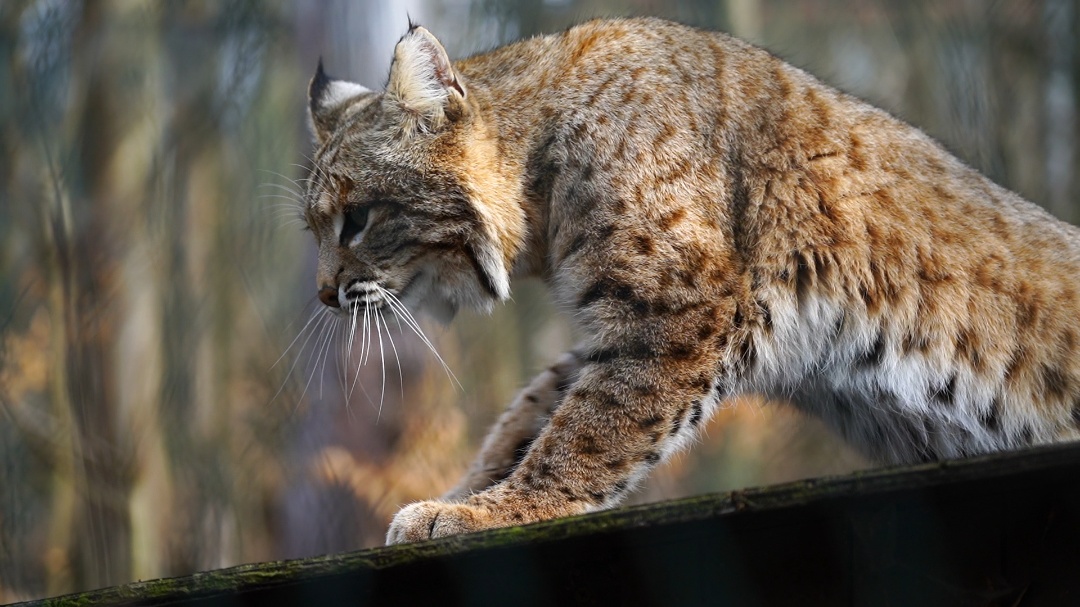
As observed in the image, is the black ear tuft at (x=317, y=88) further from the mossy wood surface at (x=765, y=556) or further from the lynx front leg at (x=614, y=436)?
the mossy wood surface at (x=765, y=556)

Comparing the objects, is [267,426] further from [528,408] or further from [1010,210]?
[1010,210]

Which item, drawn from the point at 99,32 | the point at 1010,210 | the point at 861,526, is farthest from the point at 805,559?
the point at 99,32

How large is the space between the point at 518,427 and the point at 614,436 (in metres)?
0.56

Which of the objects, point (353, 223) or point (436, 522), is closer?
point (436, 522)

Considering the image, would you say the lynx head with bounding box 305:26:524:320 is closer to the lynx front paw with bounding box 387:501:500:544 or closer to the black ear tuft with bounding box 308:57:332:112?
the black ear tuft with bounding box 308:57:332:112

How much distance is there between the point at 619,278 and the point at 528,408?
2.13 feet

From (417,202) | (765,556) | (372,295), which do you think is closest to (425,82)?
(417,202)

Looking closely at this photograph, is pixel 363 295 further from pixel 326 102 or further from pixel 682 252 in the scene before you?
pixel 682 252

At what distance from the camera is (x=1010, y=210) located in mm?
2914

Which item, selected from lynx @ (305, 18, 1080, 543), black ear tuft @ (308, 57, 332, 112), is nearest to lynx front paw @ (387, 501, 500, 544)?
lynx @ (305, 18, 1080, 543)

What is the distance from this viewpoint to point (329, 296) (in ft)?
9.76

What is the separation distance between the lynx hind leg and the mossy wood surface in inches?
47.3

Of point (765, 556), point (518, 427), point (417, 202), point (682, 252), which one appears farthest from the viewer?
point (518, 427)

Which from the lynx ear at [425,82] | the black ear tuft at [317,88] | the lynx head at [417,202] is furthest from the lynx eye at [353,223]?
the black ear tuft at [317,88]
